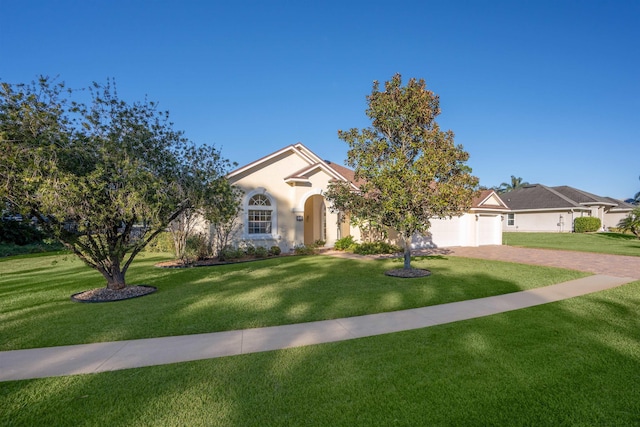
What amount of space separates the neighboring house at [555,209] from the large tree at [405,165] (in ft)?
96.0

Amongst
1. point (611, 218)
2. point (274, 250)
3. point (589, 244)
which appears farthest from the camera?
point (611, 218)

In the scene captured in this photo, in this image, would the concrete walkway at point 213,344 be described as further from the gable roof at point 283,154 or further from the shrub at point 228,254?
the gable roof at point 283,154

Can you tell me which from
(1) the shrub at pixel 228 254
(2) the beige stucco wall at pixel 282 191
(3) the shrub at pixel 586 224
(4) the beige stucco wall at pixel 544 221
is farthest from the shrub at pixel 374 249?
(4) the beige stucco wall at pixel 544 221

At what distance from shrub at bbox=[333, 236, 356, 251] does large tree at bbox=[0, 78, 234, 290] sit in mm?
10187

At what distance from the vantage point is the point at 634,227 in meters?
23.7

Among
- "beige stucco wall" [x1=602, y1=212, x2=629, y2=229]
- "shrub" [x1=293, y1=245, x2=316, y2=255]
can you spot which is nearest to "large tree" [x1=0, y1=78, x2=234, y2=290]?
"shrub" [x1=293, y1=245, x2=316, y2=255]

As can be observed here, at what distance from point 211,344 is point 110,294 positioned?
5153 millimetres

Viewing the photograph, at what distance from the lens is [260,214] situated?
17.5 meters

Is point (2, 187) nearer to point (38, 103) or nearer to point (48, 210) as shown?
point (48, 210)

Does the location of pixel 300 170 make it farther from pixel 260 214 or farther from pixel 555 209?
pixel 555 209

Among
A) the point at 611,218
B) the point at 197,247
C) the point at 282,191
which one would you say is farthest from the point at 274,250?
the point at 611,218

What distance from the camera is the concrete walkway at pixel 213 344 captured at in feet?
15.0

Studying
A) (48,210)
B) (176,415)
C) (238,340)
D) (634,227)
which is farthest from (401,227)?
(634,227)

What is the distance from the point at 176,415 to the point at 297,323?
3.14 metres
